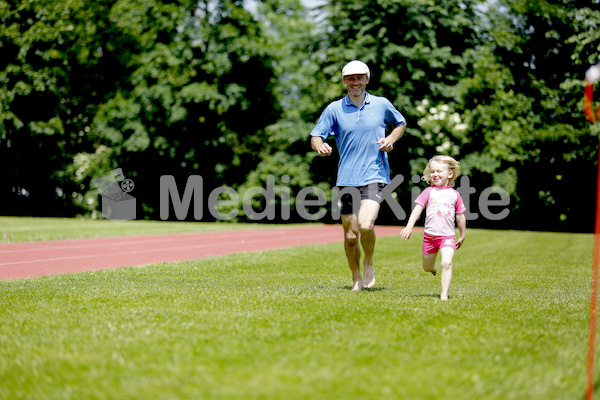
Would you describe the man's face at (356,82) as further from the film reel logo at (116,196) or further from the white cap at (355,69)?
the film reel logo at (116,196)

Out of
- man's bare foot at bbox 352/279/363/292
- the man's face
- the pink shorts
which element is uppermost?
the man's face

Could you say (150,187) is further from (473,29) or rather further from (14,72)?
(473,29)

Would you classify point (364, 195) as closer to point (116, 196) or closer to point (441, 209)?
point (441, 209)

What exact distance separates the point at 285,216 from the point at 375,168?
944 inches

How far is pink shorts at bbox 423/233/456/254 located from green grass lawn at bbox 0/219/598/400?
21.2 inches

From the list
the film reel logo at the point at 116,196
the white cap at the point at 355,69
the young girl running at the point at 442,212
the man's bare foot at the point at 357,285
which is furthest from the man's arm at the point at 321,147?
the film reel logo at the point at 116,196

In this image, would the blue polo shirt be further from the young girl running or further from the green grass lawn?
the green grass lawn

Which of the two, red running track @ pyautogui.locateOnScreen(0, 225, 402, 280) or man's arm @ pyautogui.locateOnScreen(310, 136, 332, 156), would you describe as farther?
red running track @ pyautogui.locateOnScreen(0, 225, 402, 280)

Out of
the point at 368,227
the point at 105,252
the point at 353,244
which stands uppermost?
the point at 368,227

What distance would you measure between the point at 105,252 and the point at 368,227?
310 inches

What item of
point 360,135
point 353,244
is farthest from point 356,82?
point 353,244

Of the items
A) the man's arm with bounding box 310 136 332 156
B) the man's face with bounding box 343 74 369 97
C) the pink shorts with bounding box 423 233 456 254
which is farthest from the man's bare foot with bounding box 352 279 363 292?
the man's face with bounding box 343 74 369 97

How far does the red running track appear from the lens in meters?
10.8

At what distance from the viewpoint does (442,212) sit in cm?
712
